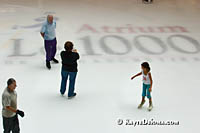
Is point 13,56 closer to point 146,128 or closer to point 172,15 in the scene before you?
point 146,128

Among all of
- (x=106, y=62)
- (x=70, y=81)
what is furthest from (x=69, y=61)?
(x=106, y=62)

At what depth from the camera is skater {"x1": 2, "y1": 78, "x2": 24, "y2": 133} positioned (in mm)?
4543

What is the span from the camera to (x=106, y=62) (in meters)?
8.02

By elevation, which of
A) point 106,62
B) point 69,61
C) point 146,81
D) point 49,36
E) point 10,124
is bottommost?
point 10,124

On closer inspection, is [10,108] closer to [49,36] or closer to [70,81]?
[70,81]

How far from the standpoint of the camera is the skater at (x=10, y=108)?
179 inches

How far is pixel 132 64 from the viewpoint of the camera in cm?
795

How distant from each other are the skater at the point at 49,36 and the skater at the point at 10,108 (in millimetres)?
2601

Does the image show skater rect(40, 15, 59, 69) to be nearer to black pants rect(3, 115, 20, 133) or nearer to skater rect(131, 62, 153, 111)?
skater rect(131, 62, 153, 111)

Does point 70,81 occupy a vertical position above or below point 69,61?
below

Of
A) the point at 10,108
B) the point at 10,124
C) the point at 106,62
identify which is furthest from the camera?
the point at 106,62

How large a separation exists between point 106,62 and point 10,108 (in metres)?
3.70

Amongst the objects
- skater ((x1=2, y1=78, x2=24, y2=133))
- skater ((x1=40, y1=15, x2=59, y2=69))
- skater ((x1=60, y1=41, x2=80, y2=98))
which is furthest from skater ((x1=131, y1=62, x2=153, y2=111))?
skater ((x1=40, y1=15, x2=59, y2=69))

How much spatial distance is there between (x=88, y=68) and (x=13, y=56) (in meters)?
1.74
